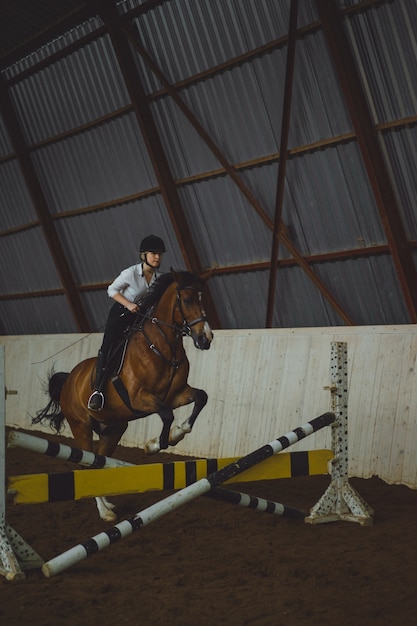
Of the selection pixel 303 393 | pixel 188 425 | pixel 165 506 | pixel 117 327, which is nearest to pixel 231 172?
pixel 303 393

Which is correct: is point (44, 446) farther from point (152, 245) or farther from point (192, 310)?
point (152, 245)

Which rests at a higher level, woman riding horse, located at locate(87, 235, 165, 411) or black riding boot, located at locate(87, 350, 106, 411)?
woman riding horse, located at locate(87, 235, 165, 411)

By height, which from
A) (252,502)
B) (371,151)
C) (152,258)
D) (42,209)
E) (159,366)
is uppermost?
(42,209)

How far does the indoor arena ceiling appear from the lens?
905cm

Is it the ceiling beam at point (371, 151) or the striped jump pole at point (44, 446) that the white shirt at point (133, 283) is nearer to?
the striped jump pole at point (44, 446)

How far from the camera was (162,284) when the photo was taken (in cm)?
664

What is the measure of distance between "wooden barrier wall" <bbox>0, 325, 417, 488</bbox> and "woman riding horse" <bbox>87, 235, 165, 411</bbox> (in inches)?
72.4

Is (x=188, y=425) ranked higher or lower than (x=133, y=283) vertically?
lower

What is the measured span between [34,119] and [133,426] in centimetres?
627

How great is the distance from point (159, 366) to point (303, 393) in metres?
2.57

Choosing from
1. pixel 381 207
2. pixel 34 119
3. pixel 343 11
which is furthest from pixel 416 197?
pixel 34 119

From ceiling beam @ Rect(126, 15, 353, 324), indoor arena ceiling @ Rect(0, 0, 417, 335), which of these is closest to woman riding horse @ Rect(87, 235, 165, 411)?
indoor arena ceiling @ Rect(0, 0, 417, 335)

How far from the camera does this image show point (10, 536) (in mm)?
4750

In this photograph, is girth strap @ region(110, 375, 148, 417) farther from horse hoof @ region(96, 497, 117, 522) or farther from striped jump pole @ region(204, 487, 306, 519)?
striped jump pole @ region(204, 487, 306, 519)
